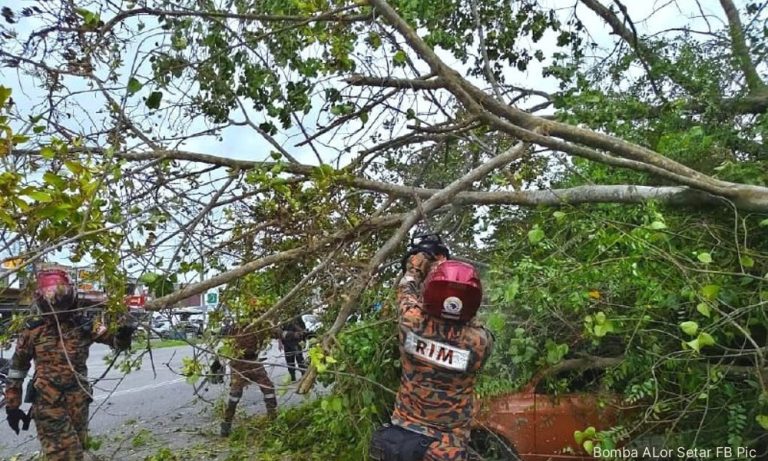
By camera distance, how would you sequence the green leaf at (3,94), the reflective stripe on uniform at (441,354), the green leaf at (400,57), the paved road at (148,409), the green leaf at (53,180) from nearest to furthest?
the green leaf at (3,94), the green leaf at (53,180), the reflective stripe on uniform at (441,354), the green leaf at (400,57), the paved road at (148,409)

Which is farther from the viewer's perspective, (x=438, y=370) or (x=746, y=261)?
(x=746, y=261)

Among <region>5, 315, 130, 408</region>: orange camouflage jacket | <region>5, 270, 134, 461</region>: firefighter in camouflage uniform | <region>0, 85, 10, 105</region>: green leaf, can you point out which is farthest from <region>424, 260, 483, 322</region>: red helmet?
<region>5, 315, 130, 408</region>: orange camouflage jacket

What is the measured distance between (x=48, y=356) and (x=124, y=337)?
1960 mm

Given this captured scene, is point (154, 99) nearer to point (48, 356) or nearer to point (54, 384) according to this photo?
point (48, 356)

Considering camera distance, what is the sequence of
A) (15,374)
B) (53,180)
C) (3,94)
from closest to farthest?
(3,94) < (53,180) < (15,374)

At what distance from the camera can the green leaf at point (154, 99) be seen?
15.0 ft

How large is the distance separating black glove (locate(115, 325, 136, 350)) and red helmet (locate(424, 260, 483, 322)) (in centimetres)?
204

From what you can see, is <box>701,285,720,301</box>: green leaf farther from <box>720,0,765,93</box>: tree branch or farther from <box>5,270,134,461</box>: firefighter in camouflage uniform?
<box>5,270,134,461</box>: firefighter in camouflage uniform

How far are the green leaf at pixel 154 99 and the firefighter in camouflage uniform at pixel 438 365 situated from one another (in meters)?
2.28

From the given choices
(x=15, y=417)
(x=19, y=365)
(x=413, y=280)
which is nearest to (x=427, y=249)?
(x=413, y=280)

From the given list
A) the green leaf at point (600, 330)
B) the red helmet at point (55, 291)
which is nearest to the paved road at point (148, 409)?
the red helmet at point (55, 291)

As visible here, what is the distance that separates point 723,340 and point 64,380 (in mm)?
5265

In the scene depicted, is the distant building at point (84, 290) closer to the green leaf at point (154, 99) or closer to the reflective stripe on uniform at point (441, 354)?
the green leaf at point (154, 99)

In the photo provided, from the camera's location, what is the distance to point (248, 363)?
13.6 ft
